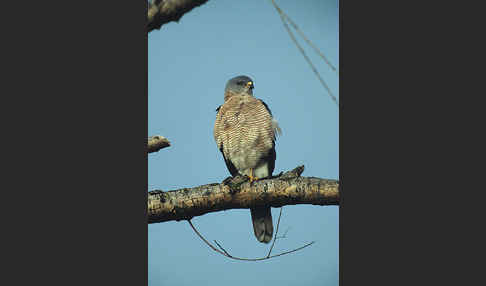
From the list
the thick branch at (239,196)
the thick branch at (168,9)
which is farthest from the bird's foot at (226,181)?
the thick branch at (168,9)

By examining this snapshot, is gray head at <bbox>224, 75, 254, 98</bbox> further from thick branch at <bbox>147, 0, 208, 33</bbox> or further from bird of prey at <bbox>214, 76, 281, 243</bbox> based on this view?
thick branch at <bbox>147, 0, 208, 33</bbox>

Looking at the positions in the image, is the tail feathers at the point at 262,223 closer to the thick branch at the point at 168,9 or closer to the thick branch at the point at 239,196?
the thick branch at the point at 239,196

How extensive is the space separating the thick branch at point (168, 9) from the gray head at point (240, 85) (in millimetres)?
1510

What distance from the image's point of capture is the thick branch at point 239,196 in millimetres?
2945

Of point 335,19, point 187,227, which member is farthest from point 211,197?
point 335,19

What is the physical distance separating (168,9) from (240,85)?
1.80 metres

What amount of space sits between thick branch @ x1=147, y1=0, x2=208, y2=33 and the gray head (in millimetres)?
1510

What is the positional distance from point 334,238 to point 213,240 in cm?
85

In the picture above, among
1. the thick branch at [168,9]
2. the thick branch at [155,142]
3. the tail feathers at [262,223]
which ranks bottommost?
the tail feathers at [262,223]

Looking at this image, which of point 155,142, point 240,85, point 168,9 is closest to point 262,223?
point 155,142

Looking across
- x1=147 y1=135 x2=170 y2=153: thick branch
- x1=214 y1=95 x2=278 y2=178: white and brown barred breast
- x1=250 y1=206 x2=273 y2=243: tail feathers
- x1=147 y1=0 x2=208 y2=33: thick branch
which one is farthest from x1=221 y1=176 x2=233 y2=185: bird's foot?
x1=147 y1=0 x2=208 y2=33: thick branch
